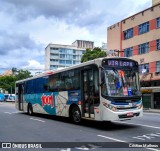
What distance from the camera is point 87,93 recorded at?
13703mm

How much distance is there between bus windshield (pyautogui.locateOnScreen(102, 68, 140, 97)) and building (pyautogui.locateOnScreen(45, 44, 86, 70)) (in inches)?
4659

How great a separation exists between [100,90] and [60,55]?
12210 cm

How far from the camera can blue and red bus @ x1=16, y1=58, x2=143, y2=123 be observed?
40.7 feet

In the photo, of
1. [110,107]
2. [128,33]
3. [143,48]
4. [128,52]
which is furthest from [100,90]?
[128,33]

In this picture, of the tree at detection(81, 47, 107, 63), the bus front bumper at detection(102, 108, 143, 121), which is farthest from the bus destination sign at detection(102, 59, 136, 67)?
the tree at detection(81, 47, 107, 63)

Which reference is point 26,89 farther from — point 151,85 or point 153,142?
point 151,85

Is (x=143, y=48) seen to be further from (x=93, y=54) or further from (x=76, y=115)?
(x=76, y=115)

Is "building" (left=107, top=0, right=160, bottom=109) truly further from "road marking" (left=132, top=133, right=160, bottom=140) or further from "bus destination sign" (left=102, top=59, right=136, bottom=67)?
"road marking" (left=132, top=133, right=160, bottom=140)

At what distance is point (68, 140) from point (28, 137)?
5.75ft

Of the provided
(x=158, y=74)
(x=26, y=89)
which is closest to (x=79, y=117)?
(x=26, y=89)

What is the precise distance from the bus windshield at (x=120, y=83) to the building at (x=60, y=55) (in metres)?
118

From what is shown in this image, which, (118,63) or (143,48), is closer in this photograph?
(118,63)

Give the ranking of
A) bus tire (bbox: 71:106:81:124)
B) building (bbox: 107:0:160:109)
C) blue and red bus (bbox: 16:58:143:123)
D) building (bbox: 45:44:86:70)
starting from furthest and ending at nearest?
building (bbox: 45:44:86:70), building (bbox: 107:0:160:109), bus tire (bbox: 71:106:81:124), blue and red bus (bbox: 16:58:143:123)

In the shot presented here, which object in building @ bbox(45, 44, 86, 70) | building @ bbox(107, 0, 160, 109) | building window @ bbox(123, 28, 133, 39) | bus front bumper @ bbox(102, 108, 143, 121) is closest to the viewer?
bus front bumper @ bbox(102, 108, 143, 121)
